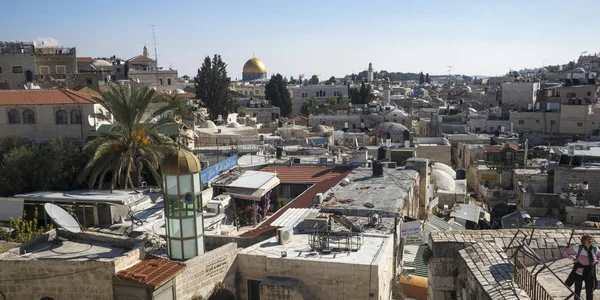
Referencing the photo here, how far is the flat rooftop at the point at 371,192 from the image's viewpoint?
14.0 m

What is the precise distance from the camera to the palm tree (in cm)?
1750

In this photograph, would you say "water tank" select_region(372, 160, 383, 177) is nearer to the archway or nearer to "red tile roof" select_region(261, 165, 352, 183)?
"red tile roof" select_region(261, 165, 352, 183)

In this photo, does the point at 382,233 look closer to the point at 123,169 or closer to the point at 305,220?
the point at 305,220

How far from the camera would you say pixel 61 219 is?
10328 mm

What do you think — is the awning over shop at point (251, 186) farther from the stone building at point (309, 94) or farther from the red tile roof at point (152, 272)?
the stone building at point (309, 94)

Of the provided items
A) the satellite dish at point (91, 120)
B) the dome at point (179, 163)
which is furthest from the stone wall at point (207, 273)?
the satellite dish at point (91, 120)

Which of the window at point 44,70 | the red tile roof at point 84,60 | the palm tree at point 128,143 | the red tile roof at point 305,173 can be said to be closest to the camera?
the palm tree at point 128,143

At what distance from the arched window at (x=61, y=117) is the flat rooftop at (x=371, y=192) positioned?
41.5 ft


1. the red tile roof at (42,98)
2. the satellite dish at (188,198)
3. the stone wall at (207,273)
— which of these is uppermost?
the red tile roof at (42,98)

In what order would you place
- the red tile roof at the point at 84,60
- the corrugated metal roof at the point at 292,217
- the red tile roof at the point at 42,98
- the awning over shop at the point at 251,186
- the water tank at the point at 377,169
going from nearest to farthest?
the corrugated metal roof at the point at 292,217 < the awning over shop at the point at 251,186 < the water tank at the point at 377,169 < the red tile roof at the point at 42,98 < the red tile roof at the point at 84,60

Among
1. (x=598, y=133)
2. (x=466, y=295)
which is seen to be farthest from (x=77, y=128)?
(x=598, y=133)

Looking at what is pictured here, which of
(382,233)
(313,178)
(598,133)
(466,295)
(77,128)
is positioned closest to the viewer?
(466,295)

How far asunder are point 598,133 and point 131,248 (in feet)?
138

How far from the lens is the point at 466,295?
7539 millimetres
